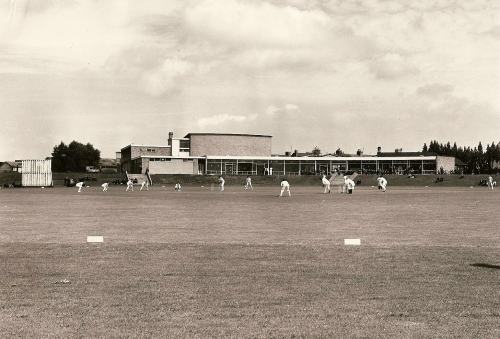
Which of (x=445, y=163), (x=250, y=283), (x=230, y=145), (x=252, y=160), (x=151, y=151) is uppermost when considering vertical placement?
(x=230, y=145)

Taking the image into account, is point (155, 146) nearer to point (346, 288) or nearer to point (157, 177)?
point (157, 177)

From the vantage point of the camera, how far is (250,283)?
10680mm

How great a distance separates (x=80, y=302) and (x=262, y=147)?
11998 cm

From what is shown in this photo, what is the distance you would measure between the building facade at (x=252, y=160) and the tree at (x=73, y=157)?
109 feet

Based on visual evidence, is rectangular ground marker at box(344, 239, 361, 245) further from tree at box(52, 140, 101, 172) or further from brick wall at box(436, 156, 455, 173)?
tree at box(52, 140, 101, 172)

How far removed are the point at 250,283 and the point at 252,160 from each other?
110m

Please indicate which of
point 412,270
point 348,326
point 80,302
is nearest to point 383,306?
point 348,326

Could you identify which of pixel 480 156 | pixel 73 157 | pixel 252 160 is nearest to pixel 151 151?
pixel 252 160

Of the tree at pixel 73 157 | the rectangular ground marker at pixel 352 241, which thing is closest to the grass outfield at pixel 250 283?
the rectangular ground marker at pixel 352 241

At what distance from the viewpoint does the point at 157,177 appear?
4094 inches

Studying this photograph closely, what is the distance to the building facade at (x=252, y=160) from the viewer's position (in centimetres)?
11844

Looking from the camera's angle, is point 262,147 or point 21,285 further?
point 262,147

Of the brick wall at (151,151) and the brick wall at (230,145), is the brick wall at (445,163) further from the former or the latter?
the brick wall at (151,151)

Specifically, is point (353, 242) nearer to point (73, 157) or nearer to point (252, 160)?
point (252, 160)
